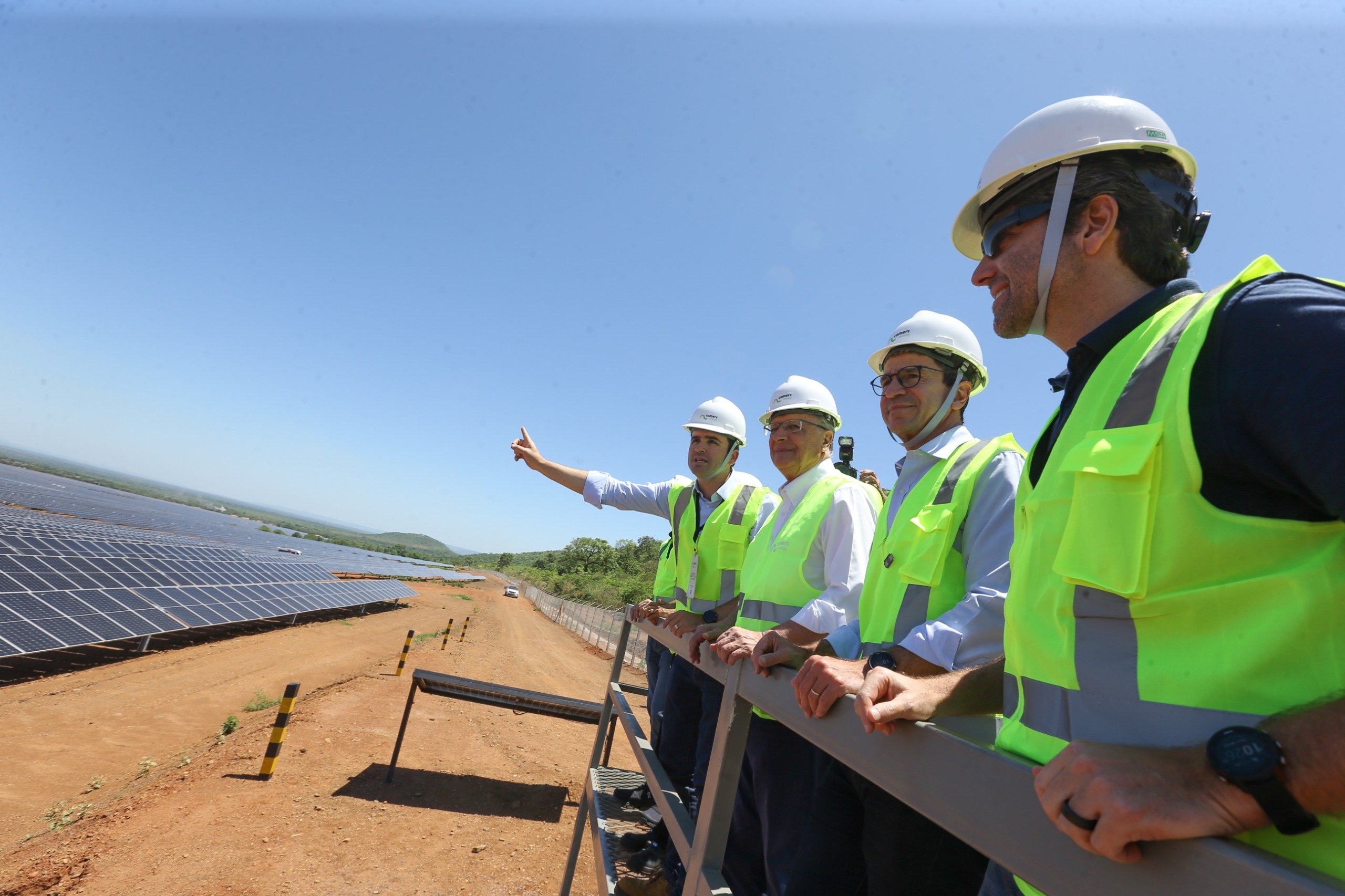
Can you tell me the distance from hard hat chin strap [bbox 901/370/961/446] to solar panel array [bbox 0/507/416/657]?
475 inches

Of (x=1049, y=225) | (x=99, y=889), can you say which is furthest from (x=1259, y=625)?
(x=99, y=889)

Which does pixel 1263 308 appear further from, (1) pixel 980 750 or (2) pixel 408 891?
(2) pixel 408 891

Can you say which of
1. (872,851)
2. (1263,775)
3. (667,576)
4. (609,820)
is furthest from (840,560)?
(609,820)

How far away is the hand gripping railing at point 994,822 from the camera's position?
0.61 m

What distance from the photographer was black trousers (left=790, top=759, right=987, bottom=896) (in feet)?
6.43

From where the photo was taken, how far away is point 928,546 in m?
2.23

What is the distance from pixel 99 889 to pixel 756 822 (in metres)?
5.57

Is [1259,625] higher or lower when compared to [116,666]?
higher

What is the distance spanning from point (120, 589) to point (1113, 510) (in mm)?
18270

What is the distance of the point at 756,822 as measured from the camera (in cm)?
289

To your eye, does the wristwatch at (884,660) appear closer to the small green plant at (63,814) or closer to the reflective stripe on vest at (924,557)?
the reflective stripe on vest at (924,557)

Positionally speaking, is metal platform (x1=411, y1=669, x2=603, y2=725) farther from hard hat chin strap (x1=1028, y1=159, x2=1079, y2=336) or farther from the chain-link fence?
the chain-link fence

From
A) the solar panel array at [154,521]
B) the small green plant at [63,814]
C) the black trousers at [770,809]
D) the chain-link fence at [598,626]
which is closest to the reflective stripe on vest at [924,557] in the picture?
the black trousers at [770,809]

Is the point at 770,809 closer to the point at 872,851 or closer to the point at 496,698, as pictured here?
the point at 872,851
